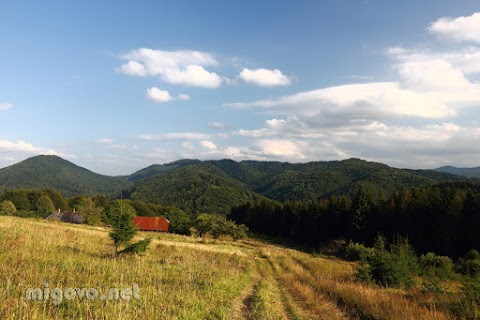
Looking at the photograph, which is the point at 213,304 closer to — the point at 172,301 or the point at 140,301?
the point at 172,301

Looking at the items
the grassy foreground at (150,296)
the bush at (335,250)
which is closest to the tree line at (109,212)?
the grassy foreground at (150,296)

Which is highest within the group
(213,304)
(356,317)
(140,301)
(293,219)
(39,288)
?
(39,288)

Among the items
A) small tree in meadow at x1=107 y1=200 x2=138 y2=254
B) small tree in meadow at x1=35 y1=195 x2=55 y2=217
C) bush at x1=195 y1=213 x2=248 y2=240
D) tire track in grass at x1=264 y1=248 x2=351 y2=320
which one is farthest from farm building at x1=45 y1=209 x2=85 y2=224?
tire track in grass at x1=264 y1=248 x2=351 y2=320

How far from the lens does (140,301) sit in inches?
348

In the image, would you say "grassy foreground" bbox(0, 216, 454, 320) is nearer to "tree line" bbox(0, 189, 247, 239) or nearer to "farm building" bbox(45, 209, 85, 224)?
"tree line" bbox(0, 189, 247, 239)

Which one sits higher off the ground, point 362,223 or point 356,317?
point 356,317

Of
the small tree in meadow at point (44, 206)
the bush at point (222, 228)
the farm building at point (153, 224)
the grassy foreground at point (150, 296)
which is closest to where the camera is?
the grassy foreground at point (150, 296)

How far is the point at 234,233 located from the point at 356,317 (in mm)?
50586

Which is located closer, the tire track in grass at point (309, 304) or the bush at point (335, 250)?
the tire track in grass at point (309, 304)

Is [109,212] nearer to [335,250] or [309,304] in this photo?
[309,304]

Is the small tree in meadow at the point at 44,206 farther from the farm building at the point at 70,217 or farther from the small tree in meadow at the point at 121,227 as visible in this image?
the small tree in meadow at the point at 121,227

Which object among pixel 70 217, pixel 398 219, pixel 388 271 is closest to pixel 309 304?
pixel 388 271

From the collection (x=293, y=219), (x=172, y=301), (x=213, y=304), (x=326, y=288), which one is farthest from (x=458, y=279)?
(x=293, y=219)

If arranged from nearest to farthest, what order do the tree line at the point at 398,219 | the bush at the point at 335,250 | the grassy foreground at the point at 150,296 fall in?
the grassy foreground at the point at 150,296 → the tree line at the point at 398,219 → the bush at the point at 335,250
